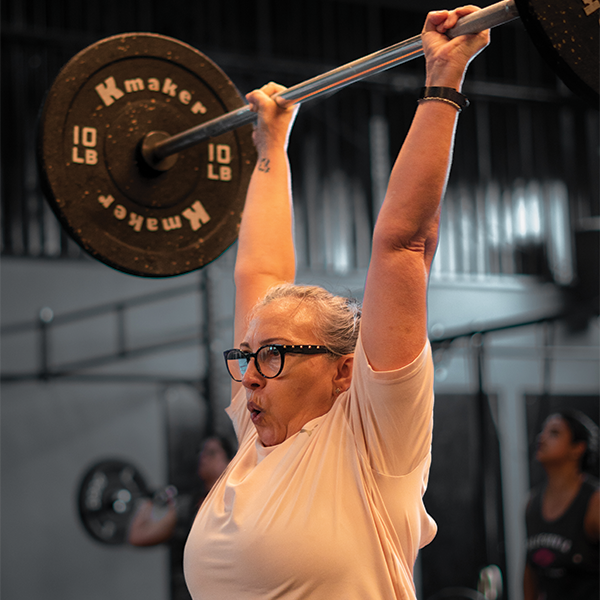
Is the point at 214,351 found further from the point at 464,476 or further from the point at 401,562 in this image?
the point at 401,562

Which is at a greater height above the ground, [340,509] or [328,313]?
[328,313]

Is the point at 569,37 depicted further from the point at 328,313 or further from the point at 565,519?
the point at 565,519

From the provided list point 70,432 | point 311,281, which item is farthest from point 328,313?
point 311,281

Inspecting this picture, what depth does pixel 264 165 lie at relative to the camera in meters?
1.82

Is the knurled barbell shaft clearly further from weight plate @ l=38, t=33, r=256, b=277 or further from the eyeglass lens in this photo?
the eyeglass lens

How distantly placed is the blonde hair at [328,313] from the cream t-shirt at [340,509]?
10 centimetres

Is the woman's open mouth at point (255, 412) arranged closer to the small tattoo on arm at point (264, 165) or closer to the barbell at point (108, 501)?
the small tattoo on arm at point (264, 165)

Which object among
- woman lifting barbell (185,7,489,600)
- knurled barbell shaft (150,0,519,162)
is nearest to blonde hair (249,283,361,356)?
woman lifting barbell (185,7,489,600)

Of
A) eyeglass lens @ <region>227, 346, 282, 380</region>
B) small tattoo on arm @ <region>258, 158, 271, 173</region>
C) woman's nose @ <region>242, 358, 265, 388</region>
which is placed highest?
small tattoo on arm @ <region>258, 158, 271, 173</region>

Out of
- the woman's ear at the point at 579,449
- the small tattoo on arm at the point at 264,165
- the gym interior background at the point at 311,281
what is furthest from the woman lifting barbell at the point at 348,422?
the gym interior background at the point at 311,281

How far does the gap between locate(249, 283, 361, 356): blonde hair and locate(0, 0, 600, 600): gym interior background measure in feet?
8.90

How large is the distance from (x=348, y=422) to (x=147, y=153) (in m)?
0.87

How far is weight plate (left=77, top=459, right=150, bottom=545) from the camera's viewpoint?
5375 millimetres

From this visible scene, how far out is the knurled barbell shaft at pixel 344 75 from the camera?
3.94 feet
